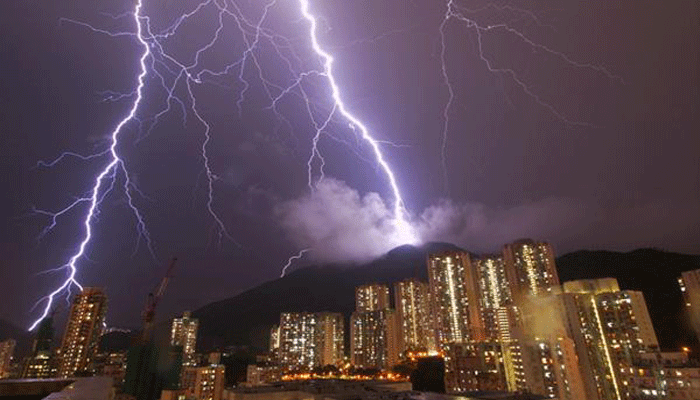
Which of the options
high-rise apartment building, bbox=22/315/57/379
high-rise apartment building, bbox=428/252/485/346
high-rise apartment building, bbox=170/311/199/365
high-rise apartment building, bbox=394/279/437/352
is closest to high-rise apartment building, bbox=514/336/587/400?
high-rise apartment building, bbox=428/252/485/346

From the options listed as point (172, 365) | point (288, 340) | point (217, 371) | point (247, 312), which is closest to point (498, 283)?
point (288, 340)

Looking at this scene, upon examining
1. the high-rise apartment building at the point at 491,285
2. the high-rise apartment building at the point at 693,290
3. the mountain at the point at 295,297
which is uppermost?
the mountain at the point at 295,297

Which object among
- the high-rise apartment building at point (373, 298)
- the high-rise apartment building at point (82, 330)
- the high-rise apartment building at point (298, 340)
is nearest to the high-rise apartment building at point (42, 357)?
the high-rise apartment building at point (82, 330)

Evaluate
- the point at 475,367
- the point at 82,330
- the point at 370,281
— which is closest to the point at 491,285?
the point at 475,367

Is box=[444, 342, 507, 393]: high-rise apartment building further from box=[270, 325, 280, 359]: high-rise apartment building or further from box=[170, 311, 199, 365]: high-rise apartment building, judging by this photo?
box=[170, 311, 199, 365]: high-rise apartment building

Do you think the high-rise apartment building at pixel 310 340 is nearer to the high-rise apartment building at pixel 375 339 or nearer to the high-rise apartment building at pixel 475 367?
the high-rise apartment building at pixel 375 339

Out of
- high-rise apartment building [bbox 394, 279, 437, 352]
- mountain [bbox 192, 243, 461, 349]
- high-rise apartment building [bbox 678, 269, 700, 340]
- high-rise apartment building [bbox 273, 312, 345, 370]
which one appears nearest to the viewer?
high-rise apartment building [bbox 678, 269, 700, 340]

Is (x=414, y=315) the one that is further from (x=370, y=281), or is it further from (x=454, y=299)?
(x=370, y=281)
